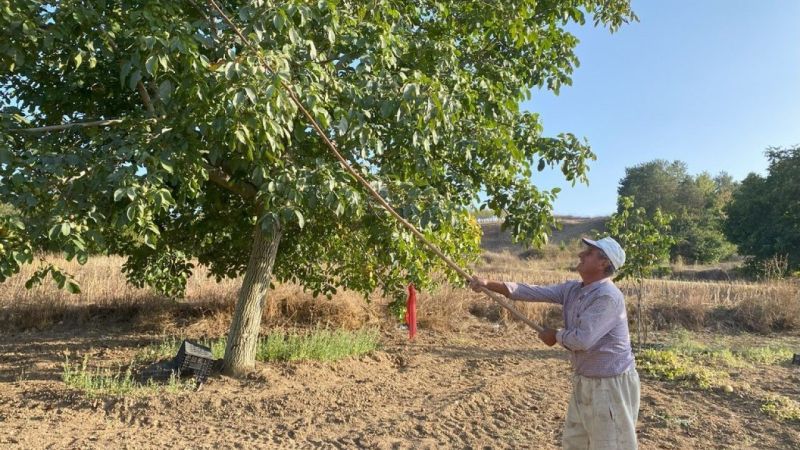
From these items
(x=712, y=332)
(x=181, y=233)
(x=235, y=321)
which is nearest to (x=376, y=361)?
(x=235, y=321)

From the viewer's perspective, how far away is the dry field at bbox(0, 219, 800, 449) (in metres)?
4.59

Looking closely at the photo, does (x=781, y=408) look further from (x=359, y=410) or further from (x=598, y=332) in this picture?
(x=359, y=410)

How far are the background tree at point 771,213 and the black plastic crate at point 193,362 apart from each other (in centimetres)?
2356

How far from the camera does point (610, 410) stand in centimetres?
304

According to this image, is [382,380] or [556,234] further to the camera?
[556,234]

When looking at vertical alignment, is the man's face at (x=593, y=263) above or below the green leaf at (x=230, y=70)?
below

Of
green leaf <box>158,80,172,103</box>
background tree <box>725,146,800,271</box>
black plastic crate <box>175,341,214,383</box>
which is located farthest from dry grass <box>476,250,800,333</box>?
background tree <box>725,146,800,271</box>

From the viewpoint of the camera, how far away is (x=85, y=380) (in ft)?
17.8

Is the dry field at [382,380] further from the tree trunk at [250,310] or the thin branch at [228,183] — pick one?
the thin branch at [228,183]

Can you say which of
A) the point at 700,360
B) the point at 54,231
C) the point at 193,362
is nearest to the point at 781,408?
the point at 700,360

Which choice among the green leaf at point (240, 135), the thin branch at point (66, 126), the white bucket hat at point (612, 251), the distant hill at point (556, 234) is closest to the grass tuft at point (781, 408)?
the white bucket hat at point (612, 251)

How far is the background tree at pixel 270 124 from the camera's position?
3588 millimetres

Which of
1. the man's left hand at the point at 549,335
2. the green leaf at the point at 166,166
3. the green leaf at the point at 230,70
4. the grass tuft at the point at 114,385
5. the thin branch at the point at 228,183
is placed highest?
the green leaf at the point at 230,70

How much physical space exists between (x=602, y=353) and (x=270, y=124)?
2.29 metres
